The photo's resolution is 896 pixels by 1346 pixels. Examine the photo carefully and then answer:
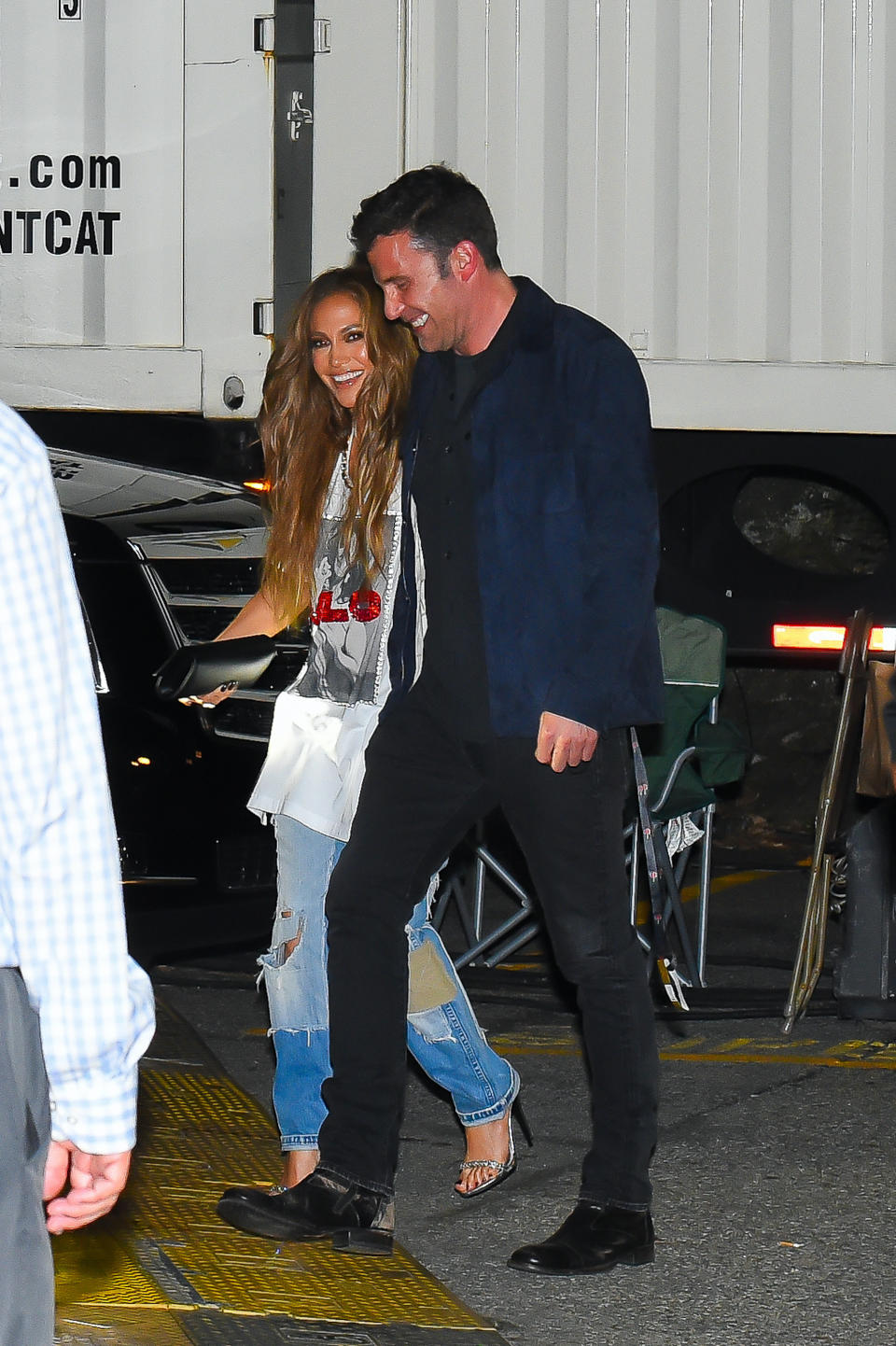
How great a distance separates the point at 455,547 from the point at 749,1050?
214cm

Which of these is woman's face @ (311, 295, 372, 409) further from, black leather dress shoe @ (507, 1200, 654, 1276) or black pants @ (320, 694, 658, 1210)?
black leather dress shoe @ (507, 1200, 654, 1276)

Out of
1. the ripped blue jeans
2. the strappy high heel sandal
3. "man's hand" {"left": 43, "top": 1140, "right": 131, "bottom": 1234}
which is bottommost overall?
the strappy high heel sandal

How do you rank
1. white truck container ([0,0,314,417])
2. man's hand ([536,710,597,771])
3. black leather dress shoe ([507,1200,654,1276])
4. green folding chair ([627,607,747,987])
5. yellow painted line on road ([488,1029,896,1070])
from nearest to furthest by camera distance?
man's hand ([536,710,597,771]), black leather dress shoe ([507,1200,654,1276]), yellow painted line on road ([488,1029,896,1070]), green folding chair ([627,607,747,987]), white truck container ([0,0,314,417])

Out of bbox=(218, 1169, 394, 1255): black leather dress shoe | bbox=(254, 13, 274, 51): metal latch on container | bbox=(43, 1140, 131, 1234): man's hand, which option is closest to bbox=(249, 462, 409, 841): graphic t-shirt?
bbox=(218, 1169, 394, 1255): black leather dress shoe

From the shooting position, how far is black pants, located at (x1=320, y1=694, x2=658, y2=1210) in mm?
3395

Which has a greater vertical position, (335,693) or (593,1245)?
(335,693)

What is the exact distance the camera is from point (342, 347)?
3.66m

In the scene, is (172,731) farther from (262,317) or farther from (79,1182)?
(79,1182)

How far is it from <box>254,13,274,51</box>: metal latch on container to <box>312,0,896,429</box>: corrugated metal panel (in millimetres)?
326

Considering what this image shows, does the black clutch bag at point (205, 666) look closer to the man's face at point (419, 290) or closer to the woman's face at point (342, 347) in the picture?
the woman's face at point (342, 347)

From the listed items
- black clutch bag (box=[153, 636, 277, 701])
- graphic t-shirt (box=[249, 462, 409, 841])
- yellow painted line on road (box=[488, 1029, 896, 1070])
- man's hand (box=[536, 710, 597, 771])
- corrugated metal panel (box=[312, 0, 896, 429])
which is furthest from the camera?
corrugated metal panel (box=[312, 0, 896, 429])

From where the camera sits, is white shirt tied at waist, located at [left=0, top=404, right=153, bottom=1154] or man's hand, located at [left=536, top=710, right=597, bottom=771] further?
man's hand, located at [left=536, top=710, right=597, bottom=771]

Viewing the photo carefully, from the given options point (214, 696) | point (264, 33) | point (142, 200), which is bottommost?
point (214, 696)

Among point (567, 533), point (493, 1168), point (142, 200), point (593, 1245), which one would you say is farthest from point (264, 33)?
point (593, 1245)
